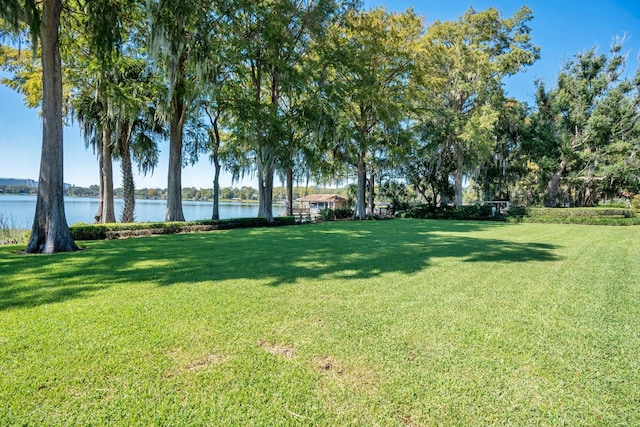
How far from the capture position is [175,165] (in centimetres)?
1251

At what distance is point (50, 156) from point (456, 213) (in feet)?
69.8

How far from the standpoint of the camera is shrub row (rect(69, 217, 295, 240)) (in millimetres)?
8781

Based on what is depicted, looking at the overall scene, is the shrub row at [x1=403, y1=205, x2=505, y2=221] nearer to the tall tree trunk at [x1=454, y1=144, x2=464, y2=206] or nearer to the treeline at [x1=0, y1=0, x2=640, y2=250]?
the tall tree trunk at [x1=454, y1=144, x2=464, y2=206]

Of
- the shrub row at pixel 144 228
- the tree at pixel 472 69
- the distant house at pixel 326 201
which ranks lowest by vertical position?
the shrub row at pixel 144 228

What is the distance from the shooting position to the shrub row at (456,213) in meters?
20.3

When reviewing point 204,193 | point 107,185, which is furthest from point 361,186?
point 204,193

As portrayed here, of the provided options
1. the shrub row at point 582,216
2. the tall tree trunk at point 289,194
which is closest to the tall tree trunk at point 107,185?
the tall tree trunk at point 289,194

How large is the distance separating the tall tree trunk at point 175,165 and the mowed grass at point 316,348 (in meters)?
7.98

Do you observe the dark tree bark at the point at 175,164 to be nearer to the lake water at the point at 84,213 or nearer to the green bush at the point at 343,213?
the lake water at the point at 84,213

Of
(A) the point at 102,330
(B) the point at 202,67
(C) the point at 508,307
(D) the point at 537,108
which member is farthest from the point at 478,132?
(A) the point at 102,330

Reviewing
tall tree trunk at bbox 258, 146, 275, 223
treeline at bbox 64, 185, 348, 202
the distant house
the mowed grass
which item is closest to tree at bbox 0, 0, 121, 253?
the mowed grass

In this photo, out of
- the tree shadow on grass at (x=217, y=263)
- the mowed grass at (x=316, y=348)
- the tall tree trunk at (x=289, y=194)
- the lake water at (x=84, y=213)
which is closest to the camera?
the mowed grass at (x=316, y=348)

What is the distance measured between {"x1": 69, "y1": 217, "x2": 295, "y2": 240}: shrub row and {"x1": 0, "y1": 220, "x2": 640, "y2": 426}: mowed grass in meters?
4.55

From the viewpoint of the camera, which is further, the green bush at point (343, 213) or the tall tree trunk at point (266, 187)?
the green bush at point (343, 213)
